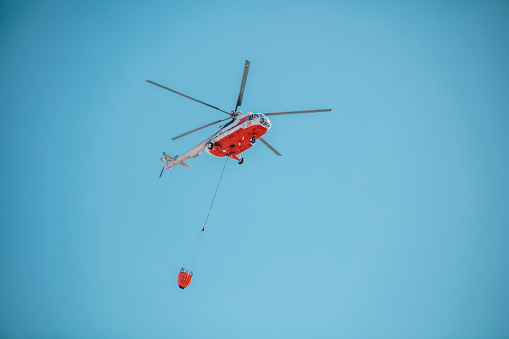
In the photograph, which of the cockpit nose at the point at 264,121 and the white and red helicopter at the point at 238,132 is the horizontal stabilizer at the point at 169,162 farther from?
the cockpit nose at the point at 264,121

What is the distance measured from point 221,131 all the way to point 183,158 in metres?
5.44

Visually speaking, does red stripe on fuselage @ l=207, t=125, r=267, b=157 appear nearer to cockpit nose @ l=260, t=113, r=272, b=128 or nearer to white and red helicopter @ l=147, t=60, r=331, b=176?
white and red helicopter @ l=147, t=60, r=331, b=176

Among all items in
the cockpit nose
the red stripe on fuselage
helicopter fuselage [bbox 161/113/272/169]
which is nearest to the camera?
the cockpit nose

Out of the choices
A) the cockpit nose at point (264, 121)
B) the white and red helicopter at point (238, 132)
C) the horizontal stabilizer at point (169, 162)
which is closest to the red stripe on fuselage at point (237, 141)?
the white and red helicopter at point (238, 132)

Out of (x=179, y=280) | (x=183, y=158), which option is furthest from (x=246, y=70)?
(x=179, y=280)

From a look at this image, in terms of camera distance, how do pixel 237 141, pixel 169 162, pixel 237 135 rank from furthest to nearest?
1. pixel 169 162
2. pixel 237 141
3. pixel 237 135

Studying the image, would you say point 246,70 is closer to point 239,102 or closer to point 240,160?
point 239,102

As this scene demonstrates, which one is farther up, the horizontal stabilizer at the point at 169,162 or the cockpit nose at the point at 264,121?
the cockpit nose at the point at 264,121

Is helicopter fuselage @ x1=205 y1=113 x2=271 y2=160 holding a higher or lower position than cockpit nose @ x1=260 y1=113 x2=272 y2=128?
lower

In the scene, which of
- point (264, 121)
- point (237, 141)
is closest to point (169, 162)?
point (237, 141)

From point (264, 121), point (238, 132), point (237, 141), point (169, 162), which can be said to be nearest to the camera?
point (264, 121)

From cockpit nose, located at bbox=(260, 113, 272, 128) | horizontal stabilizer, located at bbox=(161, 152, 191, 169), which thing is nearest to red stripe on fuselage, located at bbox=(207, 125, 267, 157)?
cockpit nose, located at bbox=(260, 113, 272, 128)

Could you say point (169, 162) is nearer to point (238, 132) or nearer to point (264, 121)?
point (238, 132)

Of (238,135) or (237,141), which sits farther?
(237,141)
